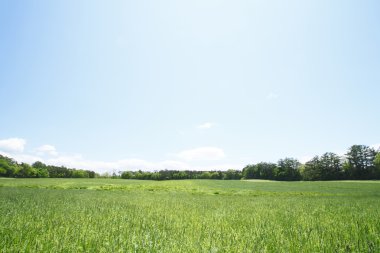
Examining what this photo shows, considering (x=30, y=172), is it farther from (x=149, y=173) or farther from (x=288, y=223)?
(x=288, y=223)

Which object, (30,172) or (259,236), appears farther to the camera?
(30,172)

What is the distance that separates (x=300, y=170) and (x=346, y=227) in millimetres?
113283

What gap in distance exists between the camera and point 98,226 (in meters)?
5.64

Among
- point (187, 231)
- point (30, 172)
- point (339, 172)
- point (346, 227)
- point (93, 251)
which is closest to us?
point (93, 251)

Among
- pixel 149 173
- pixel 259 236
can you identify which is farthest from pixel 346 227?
pixel 149 173

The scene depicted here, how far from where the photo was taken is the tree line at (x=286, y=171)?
89.2 meters

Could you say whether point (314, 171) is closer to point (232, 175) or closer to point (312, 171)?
point (312, 171)

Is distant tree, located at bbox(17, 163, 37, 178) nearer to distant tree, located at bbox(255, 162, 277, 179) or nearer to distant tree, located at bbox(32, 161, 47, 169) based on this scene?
distant tree, located at bbox(32, 161, 47, 169)

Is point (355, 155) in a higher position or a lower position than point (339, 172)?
higher

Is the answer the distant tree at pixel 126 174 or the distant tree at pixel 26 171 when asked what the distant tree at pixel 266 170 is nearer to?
the distant tree at pixel 126 174

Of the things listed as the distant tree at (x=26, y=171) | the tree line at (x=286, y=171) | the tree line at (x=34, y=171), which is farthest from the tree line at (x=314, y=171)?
the distant tree at (x=26, y=171)

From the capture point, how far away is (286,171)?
10494 cm

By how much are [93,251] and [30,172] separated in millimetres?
127218

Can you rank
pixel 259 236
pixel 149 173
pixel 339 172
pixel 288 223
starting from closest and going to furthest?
pixel 259 236
pixel 288 223
pixel 339 172
pixel 149 173
